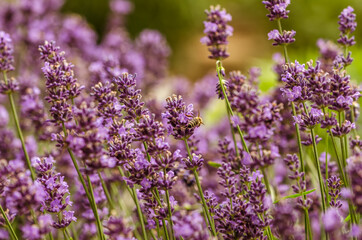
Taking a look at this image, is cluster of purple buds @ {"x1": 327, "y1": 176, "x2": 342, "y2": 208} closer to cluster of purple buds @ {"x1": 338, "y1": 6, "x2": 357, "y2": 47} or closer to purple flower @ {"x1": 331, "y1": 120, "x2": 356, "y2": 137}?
purple flower @ {"x1": 331, "y1": 120, "x2": 356, "y2": 137}

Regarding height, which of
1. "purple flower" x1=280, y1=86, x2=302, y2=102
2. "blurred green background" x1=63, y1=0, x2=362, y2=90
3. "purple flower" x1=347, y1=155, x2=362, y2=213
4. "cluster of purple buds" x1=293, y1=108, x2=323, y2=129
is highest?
"blurred green background" x1=63, y1=0, x2=362, y2=90

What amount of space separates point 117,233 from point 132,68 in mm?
2768

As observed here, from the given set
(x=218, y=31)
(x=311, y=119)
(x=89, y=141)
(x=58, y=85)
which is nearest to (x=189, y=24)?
(x=218, y=31)

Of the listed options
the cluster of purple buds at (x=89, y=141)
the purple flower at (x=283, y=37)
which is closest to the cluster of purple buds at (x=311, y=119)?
the purple flower at (x=283, y=37)

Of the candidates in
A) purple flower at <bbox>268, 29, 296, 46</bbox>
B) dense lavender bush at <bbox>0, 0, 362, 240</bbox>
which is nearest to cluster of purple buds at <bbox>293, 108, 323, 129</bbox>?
dense lavender bush at <bbox>0, 0, 362, 240</bbox>

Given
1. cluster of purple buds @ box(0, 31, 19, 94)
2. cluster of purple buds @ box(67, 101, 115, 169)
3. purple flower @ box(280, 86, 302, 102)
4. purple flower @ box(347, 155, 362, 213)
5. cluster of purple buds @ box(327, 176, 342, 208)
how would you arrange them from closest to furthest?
purple flower @ box(347, 155, 362, 213), cluster of purple buds @ box(67, 101, 115, 169), purple flower @ box(280, 86, 302, 102), cluster of purple buds @ box(327, 176, 342, 208), cluster of purple buds @ box(0, 31, 19, 94)

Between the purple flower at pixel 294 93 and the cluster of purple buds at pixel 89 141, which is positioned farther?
the purple flower at pixel 294 93

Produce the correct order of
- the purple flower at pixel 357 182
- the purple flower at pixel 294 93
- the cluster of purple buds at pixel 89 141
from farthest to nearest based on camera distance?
1. the purple flower at pixel 294 93
2. the cluster of purple buds at pixel 89 141
3. the purple flower at pixel 357 182

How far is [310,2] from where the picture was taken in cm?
819

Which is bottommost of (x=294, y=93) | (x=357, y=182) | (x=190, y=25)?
(x=357, y=182)

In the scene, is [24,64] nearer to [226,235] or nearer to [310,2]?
[226,235]

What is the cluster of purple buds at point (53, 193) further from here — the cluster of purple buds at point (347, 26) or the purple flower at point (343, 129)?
the cluster of purple buds at point (347, 26)

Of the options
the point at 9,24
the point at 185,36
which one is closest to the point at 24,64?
the point at 9,24

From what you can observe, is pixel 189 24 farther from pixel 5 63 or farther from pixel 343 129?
pixel 343 129
